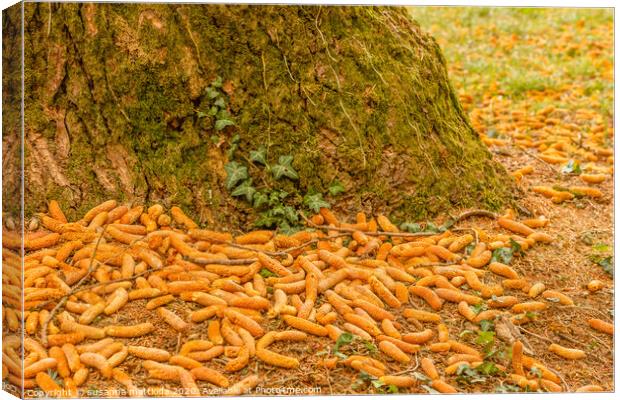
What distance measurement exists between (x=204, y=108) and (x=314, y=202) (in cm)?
66

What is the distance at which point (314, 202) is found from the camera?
358cm

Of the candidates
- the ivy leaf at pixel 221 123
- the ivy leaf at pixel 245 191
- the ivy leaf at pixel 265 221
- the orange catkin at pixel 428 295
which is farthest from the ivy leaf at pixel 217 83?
the orange catkin at pixel 428 295

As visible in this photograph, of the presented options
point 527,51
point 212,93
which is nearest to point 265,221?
point 212,93

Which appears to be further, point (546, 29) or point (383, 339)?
point (546, 29)

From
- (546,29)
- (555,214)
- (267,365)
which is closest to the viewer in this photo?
(267,365)

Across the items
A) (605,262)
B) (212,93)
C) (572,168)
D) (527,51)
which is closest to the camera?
(212,93)

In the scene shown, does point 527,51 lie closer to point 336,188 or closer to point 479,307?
point 336,188

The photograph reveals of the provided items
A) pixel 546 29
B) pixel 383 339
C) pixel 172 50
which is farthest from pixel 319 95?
pixel 546 29

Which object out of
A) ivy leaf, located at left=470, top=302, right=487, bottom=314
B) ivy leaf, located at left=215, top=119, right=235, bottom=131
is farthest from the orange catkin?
ivy leaf, located at left=215, top=119, right=235, bottom=131

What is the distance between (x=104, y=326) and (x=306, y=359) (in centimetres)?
76

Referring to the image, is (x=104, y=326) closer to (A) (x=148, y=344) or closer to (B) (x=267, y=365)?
(A) (x=148, y=344)

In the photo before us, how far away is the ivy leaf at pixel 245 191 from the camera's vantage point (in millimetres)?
3514

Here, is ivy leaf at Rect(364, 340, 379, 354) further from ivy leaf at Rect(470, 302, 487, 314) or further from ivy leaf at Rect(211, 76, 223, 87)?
ivy leaf at Rect(211, 76, 223, 87)

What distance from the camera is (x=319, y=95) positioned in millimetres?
3666
